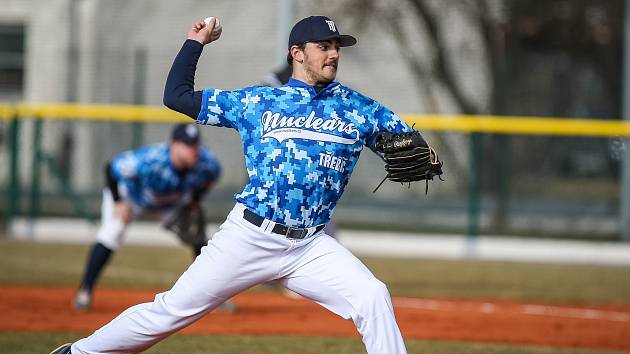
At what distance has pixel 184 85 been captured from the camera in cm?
471

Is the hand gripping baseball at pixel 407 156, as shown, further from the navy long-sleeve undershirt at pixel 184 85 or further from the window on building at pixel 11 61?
the window on building at pixel 11 61

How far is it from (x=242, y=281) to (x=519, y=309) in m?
4.94

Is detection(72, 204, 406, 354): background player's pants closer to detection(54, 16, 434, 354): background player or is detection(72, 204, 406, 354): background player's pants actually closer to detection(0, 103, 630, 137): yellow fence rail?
detection(54, 16, 434, 354): background player

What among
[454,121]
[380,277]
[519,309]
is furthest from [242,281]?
[454,121]

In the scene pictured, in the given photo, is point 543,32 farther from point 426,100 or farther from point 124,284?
point 124,284

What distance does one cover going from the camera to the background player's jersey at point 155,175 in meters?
8.34

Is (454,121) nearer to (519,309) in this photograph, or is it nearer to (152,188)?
(519,309)

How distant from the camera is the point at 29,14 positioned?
21.2 meters

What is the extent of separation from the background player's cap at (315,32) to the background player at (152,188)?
11.0ft

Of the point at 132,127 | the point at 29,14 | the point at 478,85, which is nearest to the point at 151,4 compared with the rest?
the point at 29,14

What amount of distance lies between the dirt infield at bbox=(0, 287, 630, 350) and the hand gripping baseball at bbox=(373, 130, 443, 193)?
8.76 ft

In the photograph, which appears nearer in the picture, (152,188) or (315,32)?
(315,32)

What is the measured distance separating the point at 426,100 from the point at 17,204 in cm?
665

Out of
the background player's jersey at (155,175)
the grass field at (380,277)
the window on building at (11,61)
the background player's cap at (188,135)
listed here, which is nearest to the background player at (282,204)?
the grass field at (380,277)
